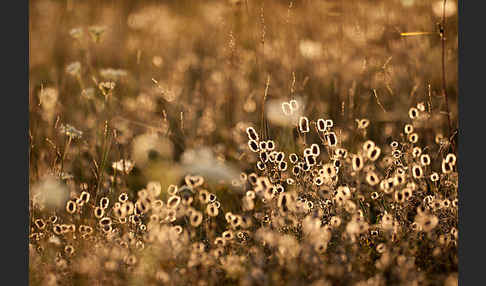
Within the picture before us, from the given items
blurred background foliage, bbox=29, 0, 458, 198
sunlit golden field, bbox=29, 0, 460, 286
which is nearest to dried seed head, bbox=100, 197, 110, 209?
sunlit golden field, bbox=29, 0, 460, 286

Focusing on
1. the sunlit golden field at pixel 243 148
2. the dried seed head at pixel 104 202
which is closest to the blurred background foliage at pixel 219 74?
the sunlit golden field at pixel 243 148

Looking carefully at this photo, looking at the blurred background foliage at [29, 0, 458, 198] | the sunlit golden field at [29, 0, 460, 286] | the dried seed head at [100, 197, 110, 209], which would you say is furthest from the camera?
the blurred background foliage at [29, 0, 458, 198]

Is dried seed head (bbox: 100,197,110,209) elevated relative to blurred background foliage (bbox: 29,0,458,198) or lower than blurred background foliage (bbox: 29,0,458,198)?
lower

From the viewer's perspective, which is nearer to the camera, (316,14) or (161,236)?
(161,236)

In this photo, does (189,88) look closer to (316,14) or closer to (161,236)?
(316,14)

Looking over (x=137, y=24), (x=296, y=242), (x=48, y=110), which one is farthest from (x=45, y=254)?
(x=137, y=24)

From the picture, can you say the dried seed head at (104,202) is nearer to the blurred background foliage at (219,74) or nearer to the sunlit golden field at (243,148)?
the sunlit golden field at (243,148)

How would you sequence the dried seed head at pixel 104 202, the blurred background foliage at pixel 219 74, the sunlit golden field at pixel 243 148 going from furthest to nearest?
the blurred background foliage at pixel 219 74 < the dried seed head at pixel 104 202 < the sunlit golden field at pixel 243 148

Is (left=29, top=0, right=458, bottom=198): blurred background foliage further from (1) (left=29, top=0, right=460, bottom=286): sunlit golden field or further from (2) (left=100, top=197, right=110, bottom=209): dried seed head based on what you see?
(2) (left=100, top=197, right=110, bottom=209): dried seed head

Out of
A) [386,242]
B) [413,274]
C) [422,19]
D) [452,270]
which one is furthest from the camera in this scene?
[422,19]
